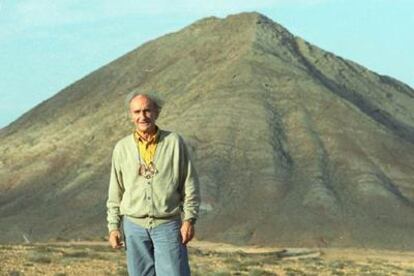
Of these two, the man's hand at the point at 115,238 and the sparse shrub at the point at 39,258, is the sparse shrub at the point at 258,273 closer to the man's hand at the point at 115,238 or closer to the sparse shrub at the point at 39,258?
the sparse shrub at the point at 39,258

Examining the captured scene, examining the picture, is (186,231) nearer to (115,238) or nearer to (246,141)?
(115,238)

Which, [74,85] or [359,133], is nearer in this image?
[359,133]

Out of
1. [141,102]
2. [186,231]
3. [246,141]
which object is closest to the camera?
[186,231]

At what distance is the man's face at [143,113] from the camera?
294 inches

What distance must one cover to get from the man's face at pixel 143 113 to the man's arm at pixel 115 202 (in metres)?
0.25

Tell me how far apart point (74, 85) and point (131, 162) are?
85060 millimetres

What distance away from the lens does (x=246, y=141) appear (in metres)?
69.7

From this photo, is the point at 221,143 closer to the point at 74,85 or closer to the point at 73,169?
the point at 73,169

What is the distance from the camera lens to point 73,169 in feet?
240

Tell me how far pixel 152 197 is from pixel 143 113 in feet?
1.83

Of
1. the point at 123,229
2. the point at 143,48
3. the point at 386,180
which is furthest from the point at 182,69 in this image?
the point at 123,229

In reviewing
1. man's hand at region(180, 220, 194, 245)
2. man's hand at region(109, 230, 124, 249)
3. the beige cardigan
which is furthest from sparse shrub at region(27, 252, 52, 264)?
man's hand at region(180, 220, 194, 245)

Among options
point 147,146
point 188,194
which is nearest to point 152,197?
point 188,194

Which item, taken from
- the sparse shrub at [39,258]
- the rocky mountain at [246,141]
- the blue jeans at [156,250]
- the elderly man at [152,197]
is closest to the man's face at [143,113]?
the elderly man at [152,197]
